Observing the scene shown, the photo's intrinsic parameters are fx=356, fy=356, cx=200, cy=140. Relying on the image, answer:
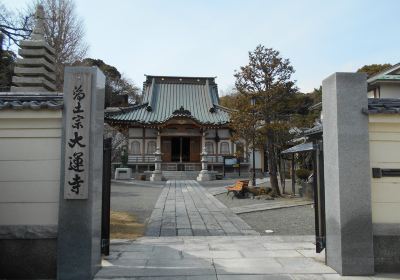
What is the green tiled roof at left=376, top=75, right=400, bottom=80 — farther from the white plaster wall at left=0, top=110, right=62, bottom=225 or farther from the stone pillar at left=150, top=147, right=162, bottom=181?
the white plaster wall at left=0, top=110, right=62, bottom=225

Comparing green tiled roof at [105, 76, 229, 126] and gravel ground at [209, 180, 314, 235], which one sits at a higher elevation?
green tiled roof at [105, 76, 229, 126]

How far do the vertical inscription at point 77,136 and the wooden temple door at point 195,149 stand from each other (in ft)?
98.0

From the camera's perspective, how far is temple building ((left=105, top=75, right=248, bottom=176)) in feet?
107

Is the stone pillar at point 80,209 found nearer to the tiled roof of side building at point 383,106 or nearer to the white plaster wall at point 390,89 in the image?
the tiled roof of side building at point 383,106

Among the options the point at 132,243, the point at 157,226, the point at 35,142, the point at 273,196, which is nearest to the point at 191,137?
the point at 273,196

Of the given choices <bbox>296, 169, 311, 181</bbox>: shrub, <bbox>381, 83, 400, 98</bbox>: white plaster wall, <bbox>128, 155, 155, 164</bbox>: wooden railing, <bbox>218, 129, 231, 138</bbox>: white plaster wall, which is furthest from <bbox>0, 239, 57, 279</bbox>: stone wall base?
<bbox>218, 129, 231, 138</bbox>: white plaster wall

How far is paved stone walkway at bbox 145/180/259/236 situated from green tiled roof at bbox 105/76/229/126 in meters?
18.2

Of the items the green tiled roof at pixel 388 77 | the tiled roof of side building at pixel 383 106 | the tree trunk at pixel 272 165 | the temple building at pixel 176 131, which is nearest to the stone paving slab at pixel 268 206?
the tree trunk at pixel 272 165

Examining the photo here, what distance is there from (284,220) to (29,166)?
8.03 metres

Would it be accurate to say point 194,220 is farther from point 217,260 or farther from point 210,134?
point 210,134

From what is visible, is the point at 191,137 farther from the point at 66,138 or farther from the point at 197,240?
the point at 66,138

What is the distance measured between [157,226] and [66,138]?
544 centimetres

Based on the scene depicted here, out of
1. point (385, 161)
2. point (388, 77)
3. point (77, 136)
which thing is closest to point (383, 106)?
point (385, 161)

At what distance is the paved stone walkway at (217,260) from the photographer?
5188mm
